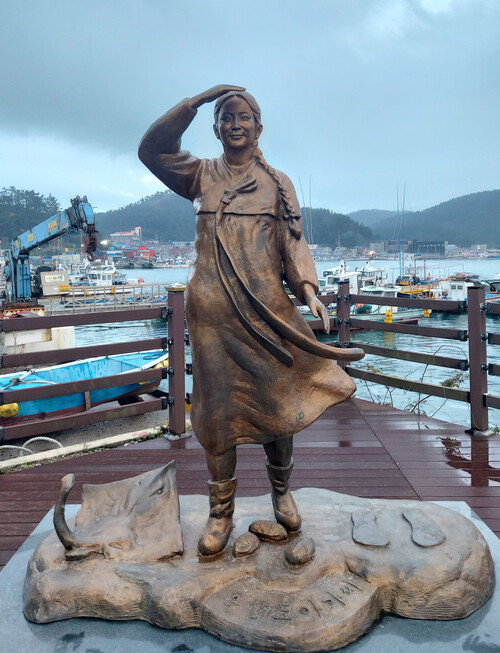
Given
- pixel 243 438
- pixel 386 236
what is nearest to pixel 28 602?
pixel 243 438

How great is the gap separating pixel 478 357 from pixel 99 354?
2.99m

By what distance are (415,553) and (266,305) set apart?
1153 millimetres

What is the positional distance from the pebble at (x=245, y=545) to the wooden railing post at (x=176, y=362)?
2.20m

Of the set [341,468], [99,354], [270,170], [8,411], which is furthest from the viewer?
[8,411]

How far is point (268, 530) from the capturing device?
226 centimetres

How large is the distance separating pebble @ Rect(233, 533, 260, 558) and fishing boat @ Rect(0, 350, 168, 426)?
13.1ft

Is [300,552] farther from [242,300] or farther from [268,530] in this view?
[242,300]

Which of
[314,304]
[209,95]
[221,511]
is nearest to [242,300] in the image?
[314,304]

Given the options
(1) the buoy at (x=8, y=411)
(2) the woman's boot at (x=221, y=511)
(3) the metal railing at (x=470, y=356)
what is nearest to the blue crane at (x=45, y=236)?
(1) the buoy at (x=8, y=411)

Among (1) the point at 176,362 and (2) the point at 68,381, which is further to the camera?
(2) the point at 68,381

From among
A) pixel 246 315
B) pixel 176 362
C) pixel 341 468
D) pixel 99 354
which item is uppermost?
pixel 246 315

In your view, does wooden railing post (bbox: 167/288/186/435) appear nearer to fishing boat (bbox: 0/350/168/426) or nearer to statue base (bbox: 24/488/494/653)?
fishing boat (bbox: 0/350/168/426)

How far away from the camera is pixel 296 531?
231cm

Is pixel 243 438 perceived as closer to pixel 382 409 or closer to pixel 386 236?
pixel 382 409
